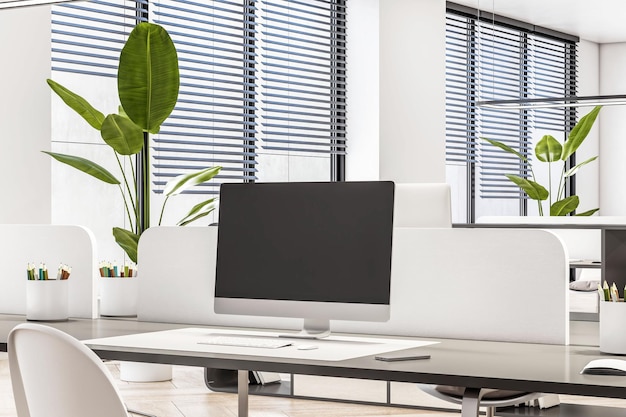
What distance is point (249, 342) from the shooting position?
7.35ft

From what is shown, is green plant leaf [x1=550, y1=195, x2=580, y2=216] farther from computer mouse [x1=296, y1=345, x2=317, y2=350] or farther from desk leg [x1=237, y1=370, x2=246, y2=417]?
computer mouse [x1=296, y1=345, x2=317, y2=350]

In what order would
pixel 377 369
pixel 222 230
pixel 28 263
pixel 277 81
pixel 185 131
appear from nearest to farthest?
1. pixel 377 369
2. pixel 222 230
3. pixel 28 263
4. pixel 185 131
5. pixel 277 81

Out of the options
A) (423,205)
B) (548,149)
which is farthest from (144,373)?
(548,149)

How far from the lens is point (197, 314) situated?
2771 millimetres

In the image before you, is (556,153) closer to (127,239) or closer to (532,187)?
(532,187)

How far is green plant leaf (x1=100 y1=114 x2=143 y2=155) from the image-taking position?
4676 millimetres

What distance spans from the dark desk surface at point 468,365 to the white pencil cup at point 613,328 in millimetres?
32

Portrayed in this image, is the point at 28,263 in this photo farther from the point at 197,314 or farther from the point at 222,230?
the point at 222,230

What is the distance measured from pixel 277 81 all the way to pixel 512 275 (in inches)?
190

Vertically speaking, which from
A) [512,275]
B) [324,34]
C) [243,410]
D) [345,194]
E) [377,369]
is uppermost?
[324,34]

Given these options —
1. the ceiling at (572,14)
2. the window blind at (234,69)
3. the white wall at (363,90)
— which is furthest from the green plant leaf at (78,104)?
the ceiling at (572,14)

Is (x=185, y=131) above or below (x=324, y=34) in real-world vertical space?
below

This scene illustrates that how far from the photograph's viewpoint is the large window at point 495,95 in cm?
836

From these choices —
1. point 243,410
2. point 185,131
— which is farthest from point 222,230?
point 185,131
